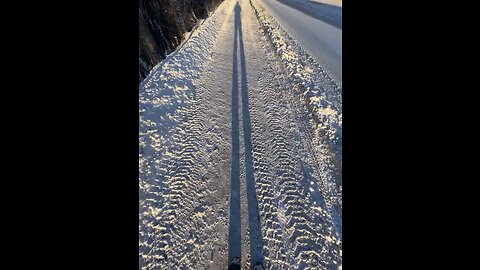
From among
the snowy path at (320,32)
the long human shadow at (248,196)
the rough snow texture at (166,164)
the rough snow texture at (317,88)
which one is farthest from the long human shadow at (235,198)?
the snowy path at (320,32)

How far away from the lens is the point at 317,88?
559 centimetres

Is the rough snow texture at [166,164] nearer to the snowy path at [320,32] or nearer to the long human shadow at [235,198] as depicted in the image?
the long human shadow at [235,198]

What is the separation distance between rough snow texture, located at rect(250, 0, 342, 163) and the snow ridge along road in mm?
22

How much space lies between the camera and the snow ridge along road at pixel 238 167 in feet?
9.50

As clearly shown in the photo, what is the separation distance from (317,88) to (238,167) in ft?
8.88

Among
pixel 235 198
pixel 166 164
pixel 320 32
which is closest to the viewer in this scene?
pixel 235 198

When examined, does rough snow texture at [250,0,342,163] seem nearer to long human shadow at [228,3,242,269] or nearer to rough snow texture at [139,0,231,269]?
long human shadow at [228,3,242,269]

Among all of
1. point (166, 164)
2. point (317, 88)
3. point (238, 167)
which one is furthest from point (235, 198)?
point (317, 88)

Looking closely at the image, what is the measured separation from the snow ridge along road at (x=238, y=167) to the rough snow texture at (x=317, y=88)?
Answer: 0.07 feet

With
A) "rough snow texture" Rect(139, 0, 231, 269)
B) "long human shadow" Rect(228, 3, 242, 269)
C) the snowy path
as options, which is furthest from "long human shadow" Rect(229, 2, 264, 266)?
the snowy path

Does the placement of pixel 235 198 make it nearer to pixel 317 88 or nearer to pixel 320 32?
pixel 317 88
